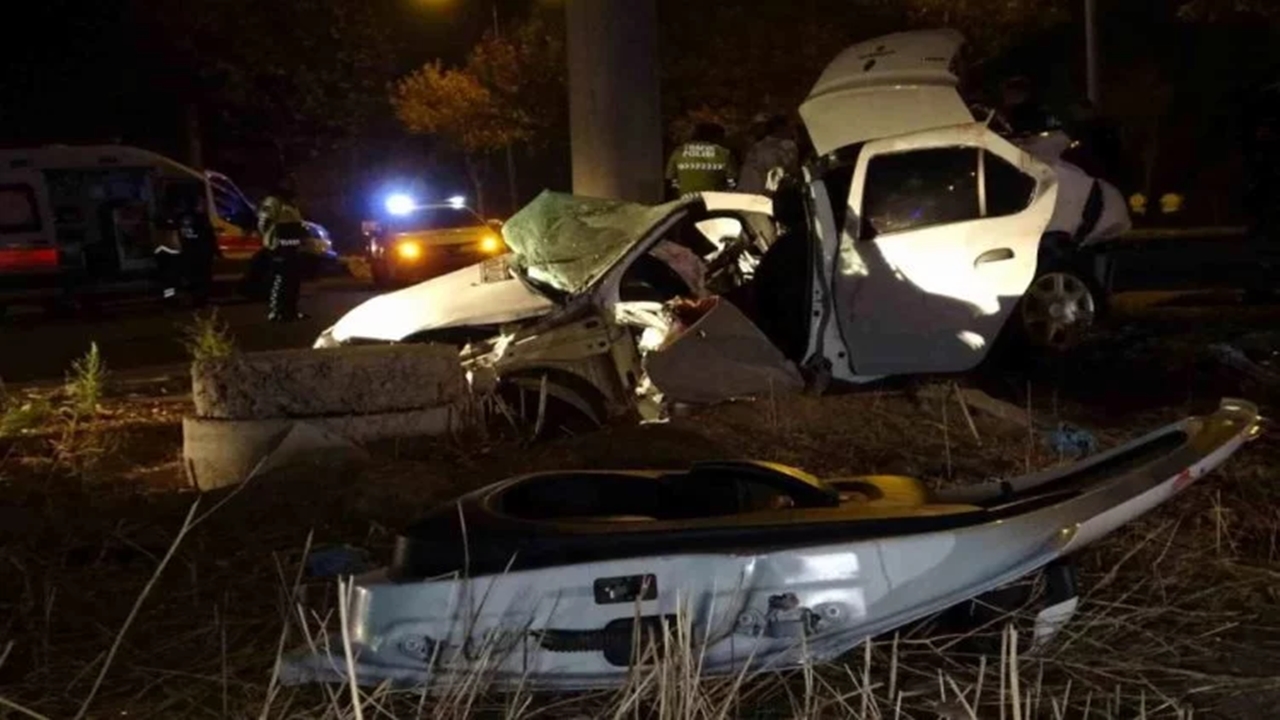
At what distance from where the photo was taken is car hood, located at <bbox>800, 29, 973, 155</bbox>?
28.6 ft

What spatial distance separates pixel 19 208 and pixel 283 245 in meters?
5.87

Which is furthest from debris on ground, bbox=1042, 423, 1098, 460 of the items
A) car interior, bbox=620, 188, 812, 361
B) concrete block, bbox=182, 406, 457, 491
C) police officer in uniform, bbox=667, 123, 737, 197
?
police officer in uniform, bbox=667, 123, 737, 197

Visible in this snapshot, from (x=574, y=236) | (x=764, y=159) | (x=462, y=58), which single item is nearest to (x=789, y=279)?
(x=574, y=236)

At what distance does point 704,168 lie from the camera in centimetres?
1154

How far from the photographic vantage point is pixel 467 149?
114ft

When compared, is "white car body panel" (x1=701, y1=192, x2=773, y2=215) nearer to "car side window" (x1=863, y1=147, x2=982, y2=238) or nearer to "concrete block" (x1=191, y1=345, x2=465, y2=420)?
"car side window" (x1=863, y1=147, x2=982, y2=238)

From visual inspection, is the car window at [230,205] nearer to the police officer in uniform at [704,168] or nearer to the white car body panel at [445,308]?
the police officer in uniform at [704,168]

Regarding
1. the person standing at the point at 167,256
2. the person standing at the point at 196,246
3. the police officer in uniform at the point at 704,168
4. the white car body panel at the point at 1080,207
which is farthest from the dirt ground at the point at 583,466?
the person standing at the point at 196,246

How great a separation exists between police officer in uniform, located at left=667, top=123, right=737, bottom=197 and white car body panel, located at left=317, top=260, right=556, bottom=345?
302cm

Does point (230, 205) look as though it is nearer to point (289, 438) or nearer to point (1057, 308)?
point (1057, 308)

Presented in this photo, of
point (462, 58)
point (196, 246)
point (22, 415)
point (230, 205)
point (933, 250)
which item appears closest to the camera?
point (933, 250)

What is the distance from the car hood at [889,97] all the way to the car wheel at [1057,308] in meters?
1.44

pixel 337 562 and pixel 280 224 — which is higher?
pixel 280 224

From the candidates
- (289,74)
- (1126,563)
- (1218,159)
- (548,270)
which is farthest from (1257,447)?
(1218,159)
